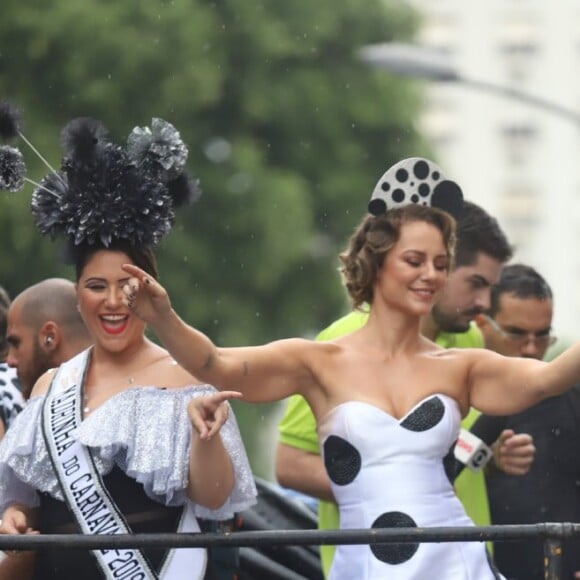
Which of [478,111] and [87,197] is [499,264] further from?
[478,111]

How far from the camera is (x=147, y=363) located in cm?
591

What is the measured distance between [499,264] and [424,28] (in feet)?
77.8

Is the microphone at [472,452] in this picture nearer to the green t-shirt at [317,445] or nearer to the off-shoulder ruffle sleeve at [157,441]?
the green t-shirt at [317,445]

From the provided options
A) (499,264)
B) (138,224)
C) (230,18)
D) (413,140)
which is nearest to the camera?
(138,224)

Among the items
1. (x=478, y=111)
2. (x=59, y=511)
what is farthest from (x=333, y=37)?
(x=478, y=111)

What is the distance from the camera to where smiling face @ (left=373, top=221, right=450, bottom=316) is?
585 cm

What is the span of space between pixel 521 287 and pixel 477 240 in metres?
0.23

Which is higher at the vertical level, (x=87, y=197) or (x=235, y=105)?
(x=235, y=105)

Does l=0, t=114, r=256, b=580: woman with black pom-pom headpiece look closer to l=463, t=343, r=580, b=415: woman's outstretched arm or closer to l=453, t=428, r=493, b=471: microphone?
l=463, t=343, r=580, b=415: woman's outstretched arm

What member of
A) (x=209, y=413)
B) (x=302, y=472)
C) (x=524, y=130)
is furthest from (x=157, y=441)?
(x=524, y=130)

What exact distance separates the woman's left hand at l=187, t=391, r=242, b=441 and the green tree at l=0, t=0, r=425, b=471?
13793 millimetres

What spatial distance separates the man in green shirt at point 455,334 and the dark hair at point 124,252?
72cm

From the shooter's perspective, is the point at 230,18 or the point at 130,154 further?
the point at 230,18

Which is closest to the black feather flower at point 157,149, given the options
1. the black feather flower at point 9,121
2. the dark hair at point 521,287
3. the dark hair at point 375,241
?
the black feather flower at point 9,121
